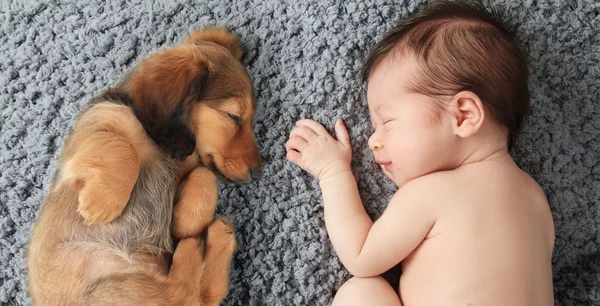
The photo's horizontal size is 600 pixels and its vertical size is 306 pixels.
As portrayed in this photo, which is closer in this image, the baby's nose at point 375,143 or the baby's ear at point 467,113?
the baby's ear at point 467,113

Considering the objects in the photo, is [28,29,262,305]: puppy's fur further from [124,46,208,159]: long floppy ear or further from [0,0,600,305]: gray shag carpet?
[0,0,600,305]: gray shag carpet

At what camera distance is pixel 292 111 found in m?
2.15

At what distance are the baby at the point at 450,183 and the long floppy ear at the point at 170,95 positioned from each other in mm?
574

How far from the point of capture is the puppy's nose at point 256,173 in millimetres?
1989

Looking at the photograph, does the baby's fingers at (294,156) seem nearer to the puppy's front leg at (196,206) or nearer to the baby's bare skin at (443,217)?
the baby's bare skin at (443,217)

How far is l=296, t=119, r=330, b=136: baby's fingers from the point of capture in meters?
2.09

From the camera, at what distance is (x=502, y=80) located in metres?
1.84

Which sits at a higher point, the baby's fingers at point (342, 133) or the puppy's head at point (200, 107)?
the puppy's head at point (200, 107)

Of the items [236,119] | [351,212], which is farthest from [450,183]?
[236,119]

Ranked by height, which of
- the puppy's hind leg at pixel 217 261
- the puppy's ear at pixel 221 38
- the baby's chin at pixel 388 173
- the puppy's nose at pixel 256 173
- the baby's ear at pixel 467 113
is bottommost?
the puppy's hind leg at pixel 217 261

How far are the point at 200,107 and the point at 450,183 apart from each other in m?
0.84

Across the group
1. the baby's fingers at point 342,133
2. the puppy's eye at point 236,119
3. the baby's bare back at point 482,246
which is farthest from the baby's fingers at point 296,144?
the baby's bare back at point 482,246

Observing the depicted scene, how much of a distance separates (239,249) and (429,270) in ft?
2.25

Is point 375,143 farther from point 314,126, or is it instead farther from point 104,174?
point 104,174
